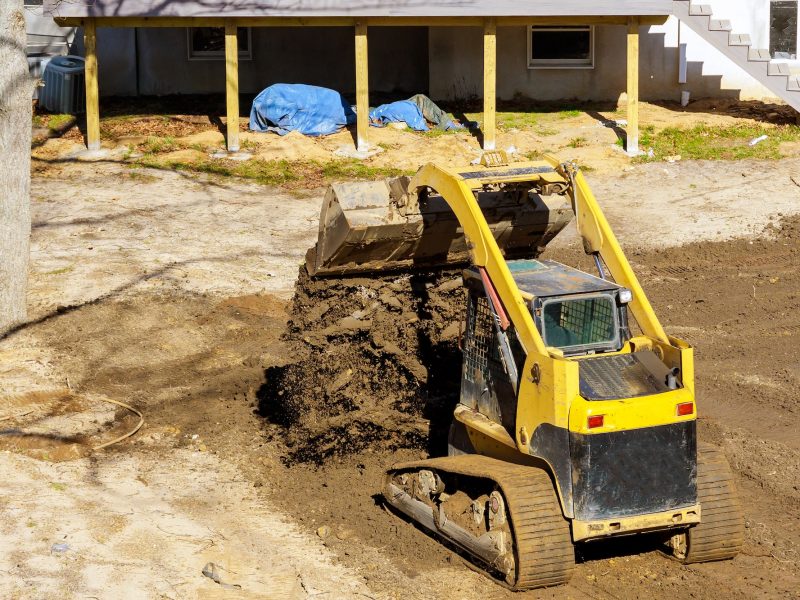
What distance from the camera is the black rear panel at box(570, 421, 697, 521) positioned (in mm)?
8250

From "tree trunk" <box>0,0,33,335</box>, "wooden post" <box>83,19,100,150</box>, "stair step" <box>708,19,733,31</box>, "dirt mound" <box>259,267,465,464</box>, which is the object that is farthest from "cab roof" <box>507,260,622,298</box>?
"stair step" <box>708,19,733,31</box>

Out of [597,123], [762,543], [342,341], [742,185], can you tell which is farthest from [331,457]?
[597,123]

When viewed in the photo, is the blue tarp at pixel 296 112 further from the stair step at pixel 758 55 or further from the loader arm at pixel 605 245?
the loader arm at pixel 605 245

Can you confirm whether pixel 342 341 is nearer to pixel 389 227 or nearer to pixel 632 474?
pixel 389 227

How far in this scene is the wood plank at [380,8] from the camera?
69.6 feet

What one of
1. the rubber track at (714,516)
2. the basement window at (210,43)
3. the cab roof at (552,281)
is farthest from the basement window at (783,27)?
the rubber track at (714,516)

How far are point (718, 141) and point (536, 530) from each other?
15.7m

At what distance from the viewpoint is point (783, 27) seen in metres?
24.9

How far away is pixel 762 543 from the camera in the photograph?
31.7 ft

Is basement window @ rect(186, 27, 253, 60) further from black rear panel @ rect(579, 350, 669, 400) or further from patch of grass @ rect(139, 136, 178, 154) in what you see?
black rear panel @ rect(579, 350, 669, 400)

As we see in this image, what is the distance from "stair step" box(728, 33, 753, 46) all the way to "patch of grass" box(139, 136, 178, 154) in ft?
36.2

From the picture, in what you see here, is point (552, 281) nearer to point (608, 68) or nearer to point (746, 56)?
point (746, 56)

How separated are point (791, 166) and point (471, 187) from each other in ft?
43.4

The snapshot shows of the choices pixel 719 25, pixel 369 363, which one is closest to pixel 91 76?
pixel 369 363
